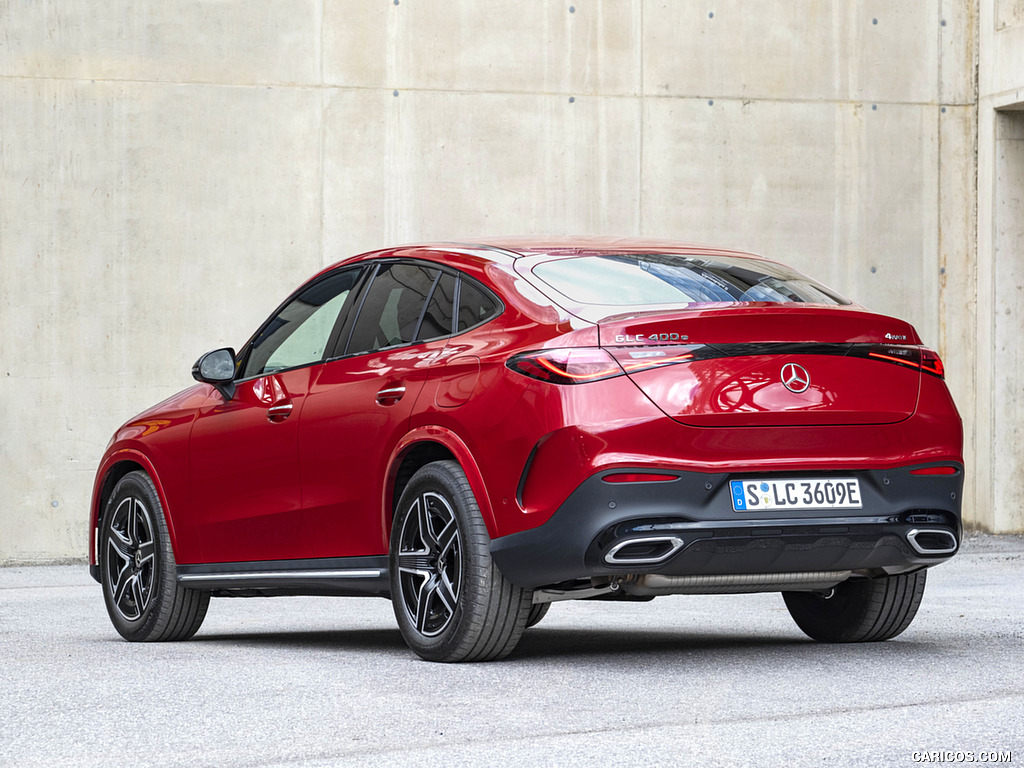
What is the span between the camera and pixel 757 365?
16.6 ft

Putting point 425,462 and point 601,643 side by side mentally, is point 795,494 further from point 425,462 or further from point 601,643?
point 601,643

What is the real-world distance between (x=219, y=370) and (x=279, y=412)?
52cm

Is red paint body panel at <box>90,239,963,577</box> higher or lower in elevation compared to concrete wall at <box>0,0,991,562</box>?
lower

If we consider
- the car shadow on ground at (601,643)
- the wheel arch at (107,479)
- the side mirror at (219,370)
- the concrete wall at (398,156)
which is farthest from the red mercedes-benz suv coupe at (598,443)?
the concrete wall at (398,156)

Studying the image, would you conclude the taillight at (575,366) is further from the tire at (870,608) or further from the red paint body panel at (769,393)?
the tire at (870,608)

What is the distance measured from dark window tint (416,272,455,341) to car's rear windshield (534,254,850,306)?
400 mm

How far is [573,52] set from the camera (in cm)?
1444

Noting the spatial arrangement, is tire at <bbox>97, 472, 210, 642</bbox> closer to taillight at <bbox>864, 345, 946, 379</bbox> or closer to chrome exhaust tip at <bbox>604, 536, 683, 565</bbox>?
chrome exhaust tip at <bbox>604, 536, 683, 565</bbox>

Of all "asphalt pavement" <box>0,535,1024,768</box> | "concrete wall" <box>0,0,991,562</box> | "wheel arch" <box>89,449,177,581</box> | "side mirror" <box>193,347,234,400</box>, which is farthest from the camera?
"concrete wall" <box>0,0,991,562</box>

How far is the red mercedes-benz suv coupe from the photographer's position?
4.97 meters

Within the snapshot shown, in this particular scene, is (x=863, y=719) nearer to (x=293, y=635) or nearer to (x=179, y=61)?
(x=293, y=635)

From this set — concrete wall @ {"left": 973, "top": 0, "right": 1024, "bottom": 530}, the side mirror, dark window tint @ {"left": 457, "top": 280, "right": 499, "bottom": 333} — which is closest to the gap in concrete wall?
concrete wall @ {"left": 973, "top": 0, "right": 1024, "bottom": 530}

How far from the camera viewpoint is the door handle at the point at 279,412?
639 cm

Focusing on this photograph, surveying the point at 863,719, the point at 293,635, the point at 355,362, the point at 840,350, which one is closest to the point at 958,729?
the point at 863,719
